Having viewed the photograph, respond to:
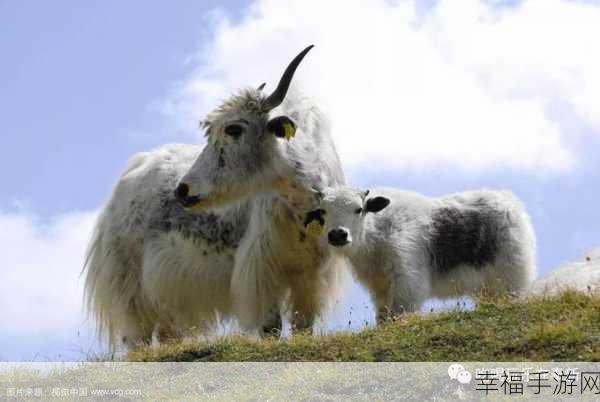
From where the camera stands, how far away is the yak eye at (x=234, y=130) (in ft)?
37.9

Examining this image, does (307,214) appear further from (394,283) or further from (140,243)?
(140,243)

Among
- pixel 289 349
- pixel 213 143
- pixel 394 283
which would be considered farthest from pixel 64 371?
pixel 394 283

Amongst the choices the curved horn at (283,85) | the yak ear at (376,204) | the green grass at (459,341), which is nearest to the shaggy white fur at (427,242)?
the yak ear at (376,204)

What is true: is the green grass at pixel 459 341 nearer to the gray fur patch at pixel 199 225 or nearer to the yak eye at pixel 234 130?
the yak eye at pixel 234 130

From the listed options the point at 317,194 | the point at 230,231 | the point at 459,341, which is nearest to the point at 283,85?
the point at 317,194

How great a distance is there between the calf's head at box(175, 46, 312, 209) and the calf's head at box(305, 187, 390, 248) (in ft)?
1.61

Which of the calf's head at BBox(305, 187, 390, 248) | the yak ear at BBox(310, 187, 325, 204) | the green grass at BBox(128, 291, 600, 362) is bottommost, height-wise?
the green grass at BBox(128, 291, 600, 362)

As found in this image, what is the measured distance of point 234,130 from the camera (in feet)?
37.9

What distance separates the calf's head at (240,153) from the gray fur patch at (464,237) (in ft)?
7.08

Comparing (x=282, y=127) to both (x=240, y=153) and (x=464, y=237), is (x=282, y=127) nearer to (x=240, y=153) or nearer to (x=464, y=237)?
(x=240, y=153)

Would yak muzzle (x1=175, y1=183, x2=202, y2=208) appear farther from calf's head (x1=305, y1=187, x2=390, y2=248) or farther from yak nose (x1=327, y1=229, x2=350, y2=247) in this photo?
yak nose (x1=327, y1=229, x2=350, y2=247)

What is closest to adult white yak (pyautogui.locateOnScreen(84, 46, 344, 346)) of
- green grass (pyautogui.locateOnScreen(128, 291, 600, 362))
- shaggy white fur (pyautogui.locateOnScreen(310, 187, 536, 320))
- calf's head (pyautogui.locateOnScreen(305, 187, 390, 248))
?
calf's head (pyautogui.locateOnScreen(305, 187, 390, 248))

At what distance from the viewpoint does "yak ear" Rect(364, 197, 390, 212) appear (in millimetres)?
12117

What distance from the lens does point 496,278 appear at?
1284cm
